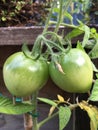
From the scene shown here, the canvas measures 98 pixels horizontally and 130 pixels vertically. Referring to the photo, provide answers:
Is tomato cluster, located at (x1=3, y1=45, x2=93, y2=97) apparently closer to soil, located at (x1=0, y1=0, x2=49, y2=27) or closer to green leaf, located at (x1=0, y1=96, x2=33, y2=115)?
green leaf, located at (x1=0, y1=96, x2=33, y2=115)

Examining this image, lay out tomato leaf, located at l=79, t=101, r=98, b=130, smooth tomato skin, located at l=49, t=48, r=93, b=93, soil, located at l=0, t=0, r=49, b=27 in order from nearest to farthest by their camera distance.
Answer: smooth tomato skin, located at l=49, t=48, r=93, b=93, tomato leaf, located at l=79, t=101, r=98, b=130, soil, located at l=0, t=0, r=49, b=27

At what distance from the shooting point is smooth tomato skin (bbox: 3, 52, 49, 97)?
480 millimetres

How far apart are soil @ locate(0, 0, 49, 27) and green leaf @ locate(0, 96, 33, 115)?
1.38 feet

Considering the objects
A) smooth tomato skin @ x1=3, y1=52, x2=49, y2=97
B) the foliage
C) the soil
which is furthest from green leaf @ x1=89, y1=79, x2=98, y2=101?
the soil

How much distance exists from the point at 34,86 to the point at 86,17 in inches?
30.2

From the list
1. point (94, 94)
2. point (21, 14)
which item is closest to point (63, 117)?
point (94, 94)

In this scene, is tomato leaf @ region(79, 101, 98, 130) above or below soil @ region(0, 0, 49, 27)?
below

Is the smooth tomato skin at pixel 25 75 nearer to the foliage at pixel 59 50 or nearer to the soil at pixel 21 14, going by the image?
the foliage at pixel 59 50

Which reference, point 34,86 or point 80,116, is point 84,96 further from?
point 34,86

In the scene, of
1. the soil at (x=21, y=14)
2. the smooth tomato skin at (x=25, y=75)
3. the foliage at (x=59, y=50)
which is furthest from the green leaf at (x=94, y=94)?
the soil at (x=21, y=14)

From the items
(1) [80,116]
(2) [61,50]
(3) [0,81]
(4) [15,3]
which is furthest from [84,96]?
(2) [61,50]

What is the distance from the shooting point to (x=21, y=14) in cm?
102

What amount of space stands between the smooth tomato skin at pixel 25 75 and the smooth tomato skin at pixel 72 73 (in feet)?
0.07

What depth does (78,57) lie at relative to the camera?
1.59 ft
